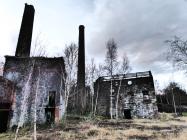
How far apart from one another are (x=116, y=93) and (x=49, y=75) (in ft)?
42.3

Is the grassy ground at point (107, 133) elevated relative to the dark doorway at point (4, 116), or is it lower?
lower

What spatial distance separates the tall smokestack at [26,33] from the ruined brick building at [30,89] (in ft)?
8.79

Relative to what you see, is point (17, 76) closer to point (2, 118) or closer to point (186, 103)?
point (2, 118)

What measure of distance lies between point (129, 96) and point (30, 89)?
51.0ft

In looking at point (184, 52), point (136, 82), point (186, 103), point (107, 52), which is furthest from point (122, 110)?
→ point (186, 103)

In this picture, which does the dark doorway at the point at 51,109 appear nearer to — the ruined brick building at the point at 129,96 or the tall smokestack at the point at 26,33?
the tall smokestack at the point at 26,33

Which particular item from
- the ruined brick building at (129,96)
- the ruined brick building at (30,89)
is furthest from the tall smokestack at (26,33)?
the ruined brick building at (129,96)

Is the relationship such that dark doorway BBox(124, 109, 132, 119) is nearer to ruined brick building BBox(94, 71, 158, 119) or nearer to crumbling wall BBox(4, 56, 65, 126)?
ruined brick building BBox(94, 71, 158, 119)

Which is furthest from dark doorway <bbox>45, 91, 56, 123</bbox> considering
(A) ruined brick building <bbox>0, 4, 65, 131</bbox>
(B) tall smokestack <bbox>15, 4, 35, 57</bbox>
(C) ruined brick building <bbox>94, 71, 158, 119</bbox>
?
(C) ruined brick building <bbox>94, 71, 158, 119</bbox>

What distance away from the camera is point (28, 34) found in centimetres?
2344

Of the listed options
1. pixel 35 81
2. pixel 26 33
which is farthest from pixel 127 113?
pixel 26 33

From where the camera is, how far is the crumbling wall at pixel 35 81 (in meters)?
18.4

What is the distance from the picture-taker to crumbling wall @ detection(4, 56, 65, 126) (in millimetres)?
18427

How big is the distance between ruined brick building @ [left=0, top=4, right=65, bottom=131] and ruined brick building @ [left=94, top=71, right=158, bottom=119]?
10462 mm
